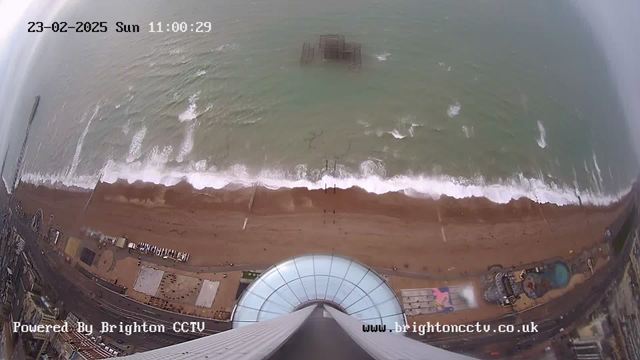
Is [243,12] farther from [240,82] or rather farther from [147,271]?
[147,271]

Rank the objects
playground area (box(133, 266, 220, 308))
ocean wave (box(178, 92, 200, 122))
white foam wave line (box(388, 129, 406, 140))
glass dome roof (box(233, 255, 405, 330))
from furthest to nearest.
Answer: ocean wave (box(178, 92, 200, 122)) → white foam wave line (box(388, 129, 406, 140)) → playground area (box(133, 266, 220, 308)) → glass dome roof (box(233, 255, 405, 330))

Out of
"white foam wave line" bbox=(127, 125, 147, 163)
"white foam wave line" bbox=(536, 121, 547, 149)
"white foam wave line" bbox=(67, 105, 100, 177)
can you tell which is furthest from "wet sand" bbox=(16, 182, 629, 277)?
"white foam wave line" bbox=(536, 121, 547, 149)

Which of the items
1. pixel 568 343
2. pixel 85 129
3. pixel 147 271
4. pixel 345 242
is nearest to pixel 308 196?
pixel 345 242

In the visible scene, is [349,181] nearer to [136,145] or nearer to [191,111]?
[191,111]

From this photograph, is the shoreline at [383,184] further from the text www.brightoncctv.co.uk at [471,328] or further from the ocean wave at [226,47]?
the ocean wave at [226,47]

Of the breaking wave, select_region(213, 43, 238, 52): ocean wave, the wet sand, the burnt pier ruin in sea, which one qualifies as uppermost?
select_region(213, 43, 238, 52): ocean wave

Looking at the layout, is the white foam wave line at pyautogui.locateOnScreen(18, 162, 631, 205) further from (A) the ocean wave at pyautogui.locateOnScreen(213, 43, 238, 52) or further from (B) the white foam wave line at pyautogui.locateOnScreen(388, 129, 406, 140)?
(A) the ocean wave at pyautogui.locateOnScreen(213, 43, 238, 52)

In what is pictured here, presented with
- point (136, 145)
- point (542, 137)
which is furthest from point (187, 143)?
point (542, 137)
